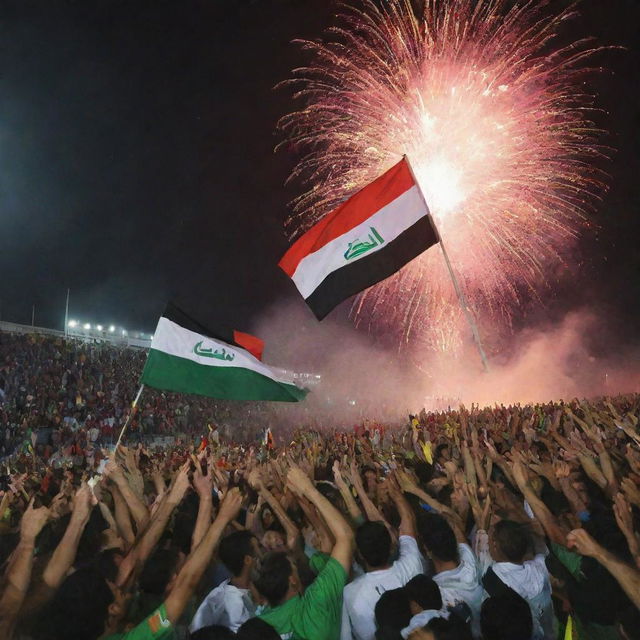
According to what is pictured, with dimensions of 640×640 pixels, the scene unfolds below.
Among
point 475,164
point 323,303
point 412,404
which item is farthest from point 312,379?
point 323,303

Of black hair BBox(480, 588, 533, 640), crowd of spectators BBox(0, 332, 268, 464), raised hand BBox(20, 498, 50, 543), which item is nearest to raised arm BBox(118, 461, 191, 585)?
raised hand BBox(20, 498, 50, 543)

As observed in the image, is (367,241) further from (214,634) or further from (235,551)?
(214,634)

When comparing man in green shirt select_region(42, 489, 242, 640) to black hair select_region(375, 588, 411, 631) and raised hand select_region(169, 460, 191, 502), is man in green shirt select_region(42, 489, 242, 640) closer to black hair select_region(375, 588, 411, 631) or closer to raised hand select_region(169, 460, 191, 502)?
raised hand select_region(169, 460, 191, 502)

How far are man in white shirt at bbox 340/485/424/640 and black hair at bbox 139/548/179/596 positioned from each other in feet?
2.98

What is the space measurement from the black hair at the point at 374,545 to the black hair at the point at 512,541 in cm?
61

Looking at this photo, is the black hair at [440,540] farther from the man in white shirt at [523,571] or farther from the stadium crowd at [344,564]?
the man in white shirt at [523,571]

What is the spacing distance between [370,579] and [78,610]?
1302mm

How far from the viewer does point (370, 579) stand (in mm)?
2912

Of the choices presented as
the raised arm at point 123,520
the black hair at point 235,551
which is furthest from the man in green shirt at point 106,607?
the raised arm at point 123,520

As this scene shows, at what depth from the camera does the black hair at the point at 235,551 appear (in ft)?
10.1

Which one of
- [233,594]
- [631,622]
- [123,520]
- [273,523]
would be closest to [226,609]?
[233,594]

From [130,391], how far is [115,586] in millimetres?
23249

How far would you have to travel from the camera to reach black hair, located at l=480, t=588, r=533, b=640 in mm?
2469

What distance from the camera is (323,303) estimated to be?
273 inches
